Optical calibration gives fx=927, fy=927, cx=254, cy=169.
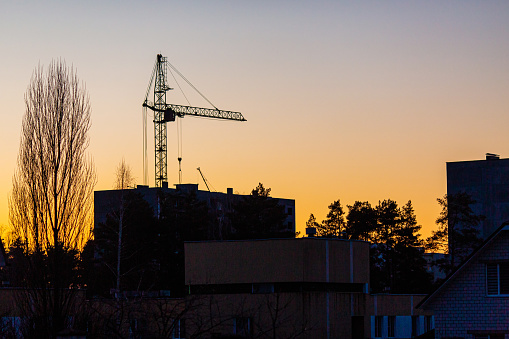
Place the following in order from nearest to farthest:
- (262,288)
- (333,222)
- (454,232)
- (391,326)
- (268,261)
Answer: (268,261) → (262,288) → (391,326) → (454,232) → (333,222)

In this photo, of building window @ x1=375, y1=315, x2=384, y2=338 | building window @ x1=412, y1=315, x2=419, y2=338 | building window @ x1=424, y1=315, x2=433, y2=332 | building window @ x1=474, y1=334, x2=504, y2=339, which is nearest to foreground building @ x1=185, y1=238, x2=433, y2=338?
building window @ x1=375, y1=315, x2=384, y2=338

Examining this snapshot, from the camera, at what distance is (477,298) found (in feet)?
131

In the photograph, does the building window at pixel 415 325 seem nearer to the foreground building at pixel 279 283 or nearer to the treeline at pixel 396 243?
the foreground building at pixel 279 283

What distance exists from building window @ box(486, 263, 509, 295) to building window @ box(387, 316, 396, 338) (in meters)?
27.0

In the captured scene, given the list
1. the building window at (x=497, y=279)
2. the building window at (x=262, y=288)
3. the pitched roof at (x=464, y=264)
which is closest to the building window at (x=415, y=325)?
the building window at (x=262, y=288)

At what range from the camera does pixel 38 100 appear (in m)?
45.5

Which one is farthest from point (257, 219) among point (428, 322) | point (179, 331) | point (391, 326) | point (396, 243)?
point (179, 331)

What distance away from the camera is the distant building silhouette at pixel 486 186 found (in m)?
122

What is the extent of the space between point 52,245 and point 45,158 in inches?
180

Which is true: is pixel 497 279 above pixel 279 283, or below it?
above

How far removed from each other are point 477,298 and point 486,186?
8768 centimetres

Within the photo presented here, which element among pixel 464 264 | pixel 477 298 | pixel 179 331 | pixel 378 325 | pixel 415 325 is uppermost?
pixel 464 264

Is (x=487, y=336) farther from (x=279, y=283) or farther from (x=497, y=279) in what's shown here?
(x=279, y=283)

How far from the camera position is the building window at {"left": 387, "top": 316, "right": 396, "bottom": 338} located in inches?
2611
